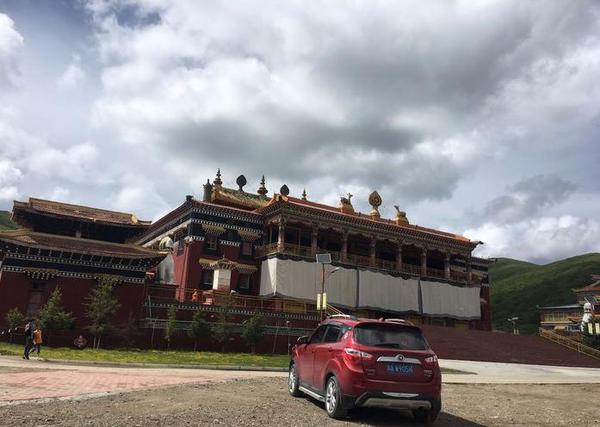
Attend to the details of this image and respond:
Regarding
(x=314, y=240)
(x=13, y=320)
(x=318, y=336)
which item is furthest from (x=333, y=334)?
(x=314, y=240)

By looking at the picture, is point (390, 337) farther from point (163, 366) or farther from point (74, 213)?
point (74, 213)

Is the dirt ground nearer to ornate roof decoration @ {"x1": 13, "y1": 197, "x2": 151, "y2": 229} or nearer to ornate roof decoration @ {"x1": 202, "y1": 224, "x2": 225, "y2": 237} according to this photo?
ornate roof decoration @ {"x1": 13, "y1": 197, "x2": 151, "y2": 229}

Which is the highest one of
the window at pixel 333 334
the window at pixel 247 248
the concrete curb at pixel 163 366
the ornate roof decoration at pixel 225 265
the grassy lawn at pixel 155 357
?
the window at pixel 247 248

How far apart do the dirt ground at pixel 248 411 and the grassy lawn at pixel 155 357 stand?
9.37 m

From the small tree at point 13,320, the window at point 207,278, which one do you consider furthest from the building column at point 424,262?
the small tree at point 13,320

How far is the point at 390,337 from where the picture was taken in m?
8.73

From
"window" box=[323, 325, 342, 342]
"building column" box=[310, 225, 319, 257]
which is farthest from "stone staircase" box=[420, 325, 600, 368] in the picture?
"window" box=[323, 325, 342, 342]

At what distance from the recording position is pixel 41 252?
27.5m

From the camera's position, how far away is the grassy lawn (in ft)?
68.2

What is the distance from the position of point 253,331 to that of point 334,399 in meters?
19.0

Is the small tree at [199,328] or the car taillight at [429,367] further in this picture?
the small tree at [199,328]

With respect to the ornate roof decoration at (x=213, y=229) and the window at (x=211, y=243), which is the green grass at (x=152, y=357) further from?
the ornate roof decoration at (x=213, y=229)

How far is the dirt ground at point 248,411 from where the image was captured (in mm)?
7398

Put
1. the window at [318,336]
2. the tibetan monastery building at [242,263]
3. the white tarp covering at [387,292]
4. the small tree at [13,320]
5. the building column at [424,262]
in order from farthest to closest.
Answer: the building column at [424,262] < the white tarp covering at [387,292] < the tibetan monastery building at [242,263] < the small tree at [13,320] < the window at [318,336]
